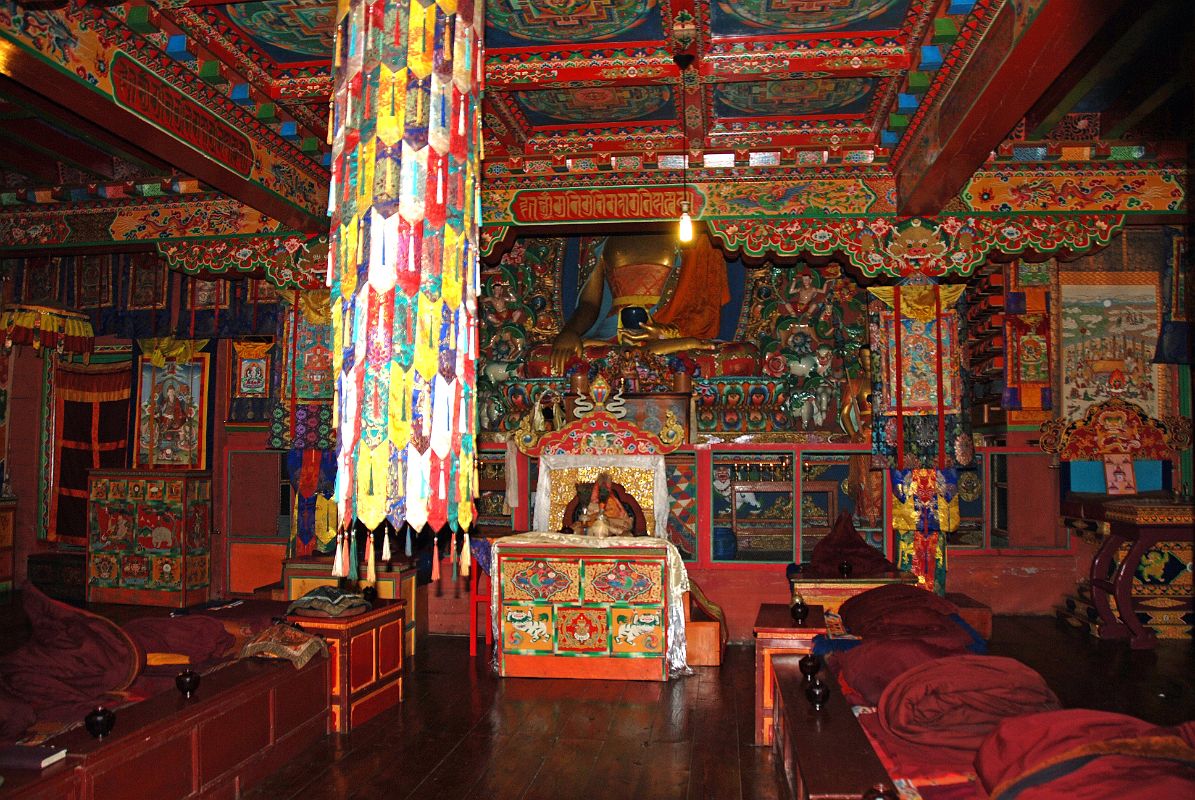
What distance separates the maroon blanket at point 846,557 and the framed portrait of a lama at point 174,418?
5.77 metres

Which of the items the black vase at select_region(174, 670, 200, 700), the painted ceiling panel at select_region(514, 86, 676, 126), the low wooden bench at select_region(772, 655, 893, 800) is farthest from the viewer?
the painted ceiling panel at select_region(514, 86, 676, 126)

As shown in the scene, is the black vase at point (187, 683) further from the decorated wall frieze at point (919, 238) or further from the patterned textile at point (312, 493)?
the decorated wall frieze at point (919, 238)

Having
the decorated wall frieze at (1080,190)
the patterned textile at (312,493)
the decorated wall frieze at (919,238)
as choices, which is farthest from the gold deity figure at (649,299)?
the decorated wall frieze at (1080,190)

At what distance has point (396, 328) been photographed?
2568 millimetres

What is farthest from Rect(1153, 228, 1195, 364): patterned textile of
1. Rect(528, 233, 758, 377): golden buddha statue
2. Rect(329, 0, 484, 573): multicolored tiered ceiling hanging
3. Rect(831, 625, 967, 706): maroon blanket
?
Rect(329, 0, 484, 573): multicolored tiered ceiling hanging

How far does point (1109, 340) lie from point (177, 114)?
7087mm

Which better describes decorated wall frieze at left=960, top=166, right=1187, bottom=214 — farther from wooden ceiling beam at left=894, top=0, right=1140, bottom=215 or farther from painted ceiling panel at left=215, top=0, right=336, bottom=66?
painted ceiling panel at left=215, top=0, right=336, bottom=66

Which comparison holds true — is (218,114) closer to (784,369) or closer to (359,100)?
(359,100)

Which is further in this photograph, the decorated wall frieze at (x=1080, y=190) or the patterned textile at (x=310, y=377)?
the patterned textile at (x=310, y=377)

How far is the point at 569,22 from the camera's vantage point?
4387 mm

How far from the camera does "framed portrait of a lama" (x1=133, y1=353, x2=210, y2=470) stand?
840 centimetres

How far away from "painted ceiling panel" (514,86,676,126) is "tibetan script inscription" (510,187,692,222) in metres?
Answer: 0.60

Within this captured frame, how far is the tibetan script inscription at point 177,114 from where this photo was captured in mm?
4270

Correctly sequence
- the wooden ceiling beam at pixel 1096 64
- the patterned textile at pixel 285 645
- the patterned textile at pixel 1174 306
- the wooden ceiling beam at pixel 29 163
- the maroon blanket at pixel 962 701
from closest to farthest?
the maroon blanket at pixel 962 701 < the patterned textile at pixel 285 645 < the wooden ceiling beam at pixel 1096 64 < the wooden ceiling beam at pixel 29 163 < the patterned textile at pixel 1174 306
